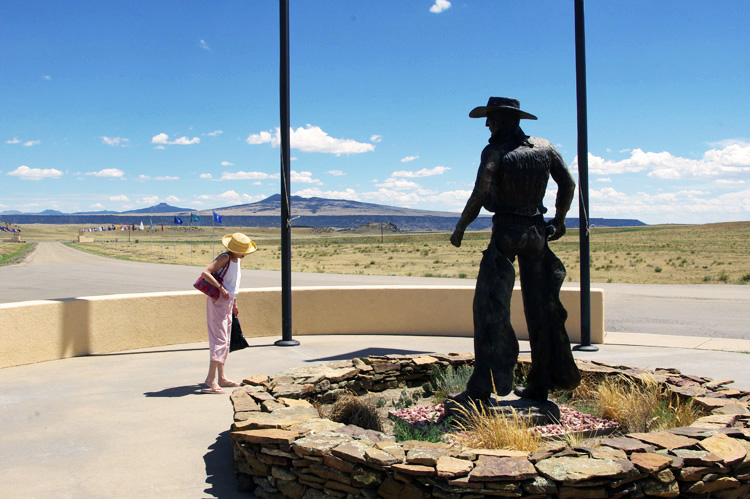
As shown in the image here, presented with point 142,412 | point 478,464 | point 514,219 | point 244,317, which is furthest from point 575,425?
point 244,317

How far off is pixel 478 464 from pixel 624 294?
58.0 ft

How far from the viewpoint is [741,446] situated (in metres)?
3.99

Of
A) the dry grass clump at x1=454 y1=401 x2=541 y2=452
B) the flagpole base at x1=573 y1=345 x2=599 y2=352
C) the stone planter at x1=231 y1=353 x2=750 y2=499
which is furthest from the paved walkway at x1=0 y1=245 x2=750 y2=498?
the dry grass clump at x1=454 y1=401 x2=541 y2=452

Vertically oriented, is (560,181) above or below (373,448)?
above

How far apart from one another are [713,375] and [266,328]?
641cm

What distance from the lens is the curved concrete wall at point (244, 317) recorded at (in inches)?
328

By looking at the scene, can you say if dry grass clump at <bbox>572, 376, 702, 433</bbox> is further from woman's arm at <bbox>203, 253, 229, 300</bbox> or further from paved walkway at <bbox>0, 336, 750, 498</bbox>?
woman's arm at <bbox>203, 253, 229, 300</bbox>

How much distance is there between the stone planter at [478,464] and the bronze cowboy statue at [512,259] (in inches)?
47.0

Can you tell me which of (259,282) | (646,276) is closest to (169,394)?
(259,282)

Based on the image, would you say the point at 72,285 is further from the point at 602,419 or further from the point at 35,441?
the point at 602,419

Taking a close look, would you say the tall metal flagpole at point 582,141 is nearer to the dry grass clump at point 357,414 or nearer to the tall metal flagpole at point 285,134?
the tall metal flagpole at point 285,134

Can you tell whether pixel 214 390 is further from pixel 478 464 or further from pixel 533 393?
pixel 478 464

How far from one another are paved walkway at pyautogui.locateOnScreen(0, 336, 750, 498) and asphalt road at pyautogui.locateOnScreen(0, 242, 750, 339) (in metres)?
4.20

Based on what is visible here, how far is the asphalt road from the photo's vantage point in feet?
43.6
